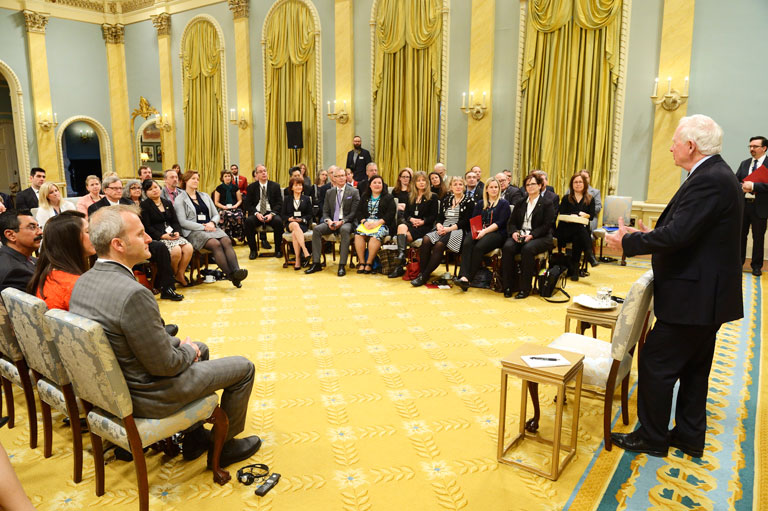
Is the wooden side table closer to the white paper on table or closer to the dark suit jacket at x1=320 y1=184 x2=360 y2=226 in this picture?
the white paper on table

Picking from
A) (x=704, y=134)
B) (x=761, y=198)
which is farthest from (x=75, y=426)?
(x=761, y=198)

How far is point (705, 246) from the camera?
2812mm

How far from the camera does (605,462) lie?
2984mm

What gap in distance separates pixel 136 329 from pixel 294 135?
32.2 ft

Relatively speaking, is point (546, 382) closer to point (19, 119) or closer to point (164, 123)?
point (164, 123)

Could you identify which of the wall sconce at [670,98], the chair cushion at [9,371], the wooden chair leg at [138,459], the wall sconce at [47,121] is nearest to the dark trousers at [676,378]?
the wooden chair leg at [138,459]

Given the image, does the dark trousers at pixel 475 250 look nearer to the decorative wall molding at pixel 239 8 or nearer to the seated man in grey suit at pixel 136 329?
the seated man in grey suit at pixel 136 329

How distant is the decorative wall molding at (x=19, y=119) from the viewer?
13.5 m

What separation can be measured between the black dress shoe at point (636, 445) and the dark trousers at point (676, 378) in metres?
0.03

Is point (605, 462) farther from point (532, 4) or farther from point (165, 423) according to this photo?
point (532, 4)

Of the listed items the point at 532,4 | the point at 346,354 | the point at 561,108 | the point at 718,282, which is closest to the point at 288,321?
the point at 346,354

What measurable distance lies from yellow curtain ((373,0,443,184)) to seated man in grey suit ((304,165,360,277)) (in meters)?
2.79

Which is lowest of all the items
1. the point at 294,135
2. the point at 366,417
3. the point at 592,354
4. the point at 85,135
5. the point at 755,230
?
the point at 366,417

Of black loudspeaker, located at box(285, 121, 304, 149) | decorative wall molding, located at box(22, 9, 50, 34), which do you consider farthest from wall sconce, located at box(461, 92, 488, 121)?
decorative wall molding, located at box(22, 9, 50, 34)
